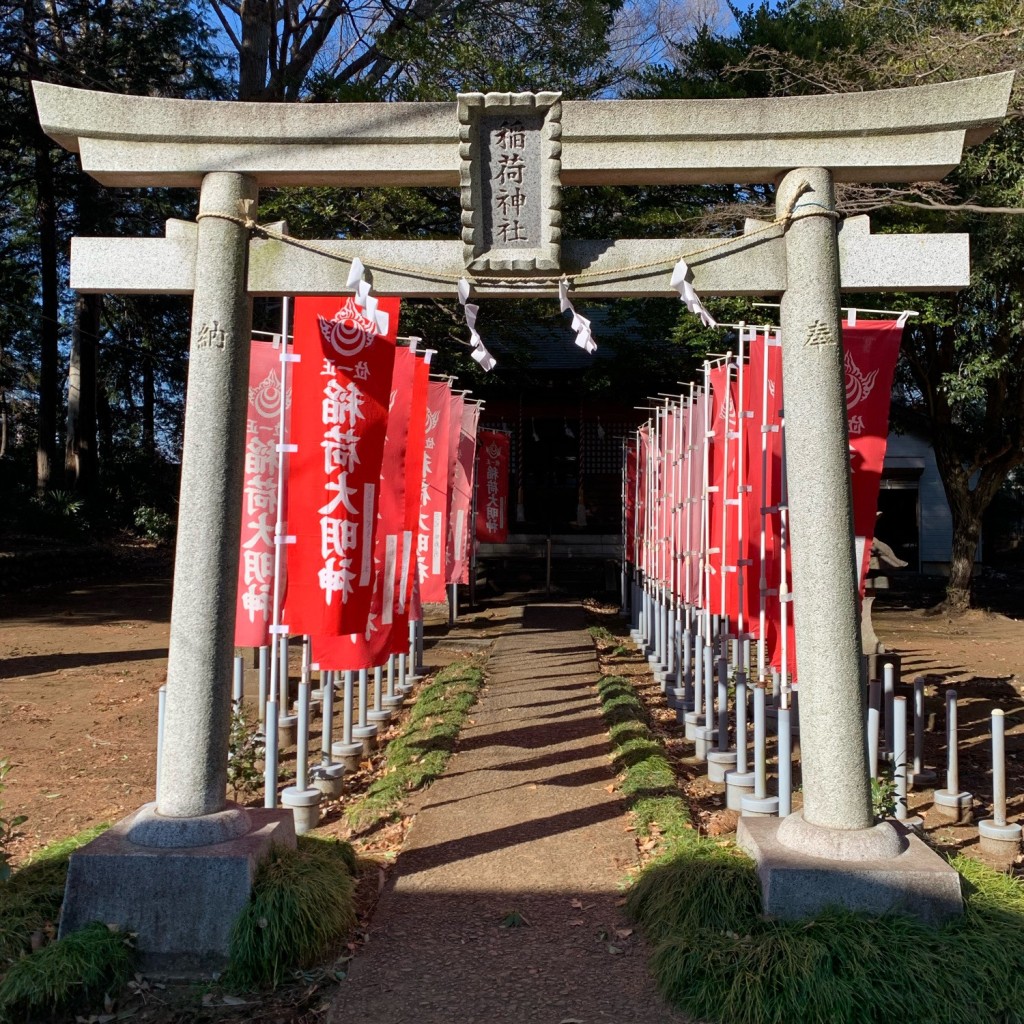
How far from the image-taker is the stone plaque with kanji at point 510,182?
4.83m

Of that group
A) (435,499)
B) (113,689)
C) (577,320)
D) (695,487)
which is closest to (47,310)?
(113,689)

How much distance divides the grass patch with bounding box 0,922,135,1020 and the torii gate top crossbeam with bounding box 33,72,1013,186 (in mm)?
3652

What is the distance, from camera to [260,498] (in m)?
6.93

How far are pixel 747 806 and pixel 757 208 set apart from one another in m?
8.73

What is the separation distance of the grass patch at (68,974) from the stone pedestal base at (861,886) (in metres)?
2.79

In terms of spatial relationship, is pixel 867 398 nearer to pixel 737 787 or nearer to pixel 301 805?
pixel 737 787

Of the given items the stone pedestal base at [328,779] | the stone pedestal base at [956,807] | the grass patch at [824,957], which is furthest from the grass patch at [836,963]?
the stone pedestal base at [328,779]

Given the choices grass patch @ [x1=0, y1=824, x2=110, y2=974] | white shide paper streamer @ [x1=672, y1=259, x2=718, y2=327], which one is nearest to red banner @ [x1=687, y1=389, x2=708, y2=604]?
white shide paper streamer @ [x1=672, y1=259, x2=718, y2=327]

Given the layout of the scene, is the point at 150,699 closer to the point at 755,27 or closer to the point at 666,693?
the point at 666,693

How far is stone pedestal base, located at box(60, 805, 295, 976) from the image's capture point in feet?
14.0

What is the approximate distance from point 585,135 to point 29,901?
4.53 metres

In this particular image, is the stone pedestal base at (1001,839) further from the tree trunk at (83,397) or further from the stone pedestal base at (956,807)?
the tree trunk at (83,397)

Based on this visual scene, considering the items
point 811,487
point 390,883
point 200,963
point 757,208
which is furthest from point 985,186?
point 200,963

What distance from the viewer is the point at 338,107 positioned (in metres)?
4.81
